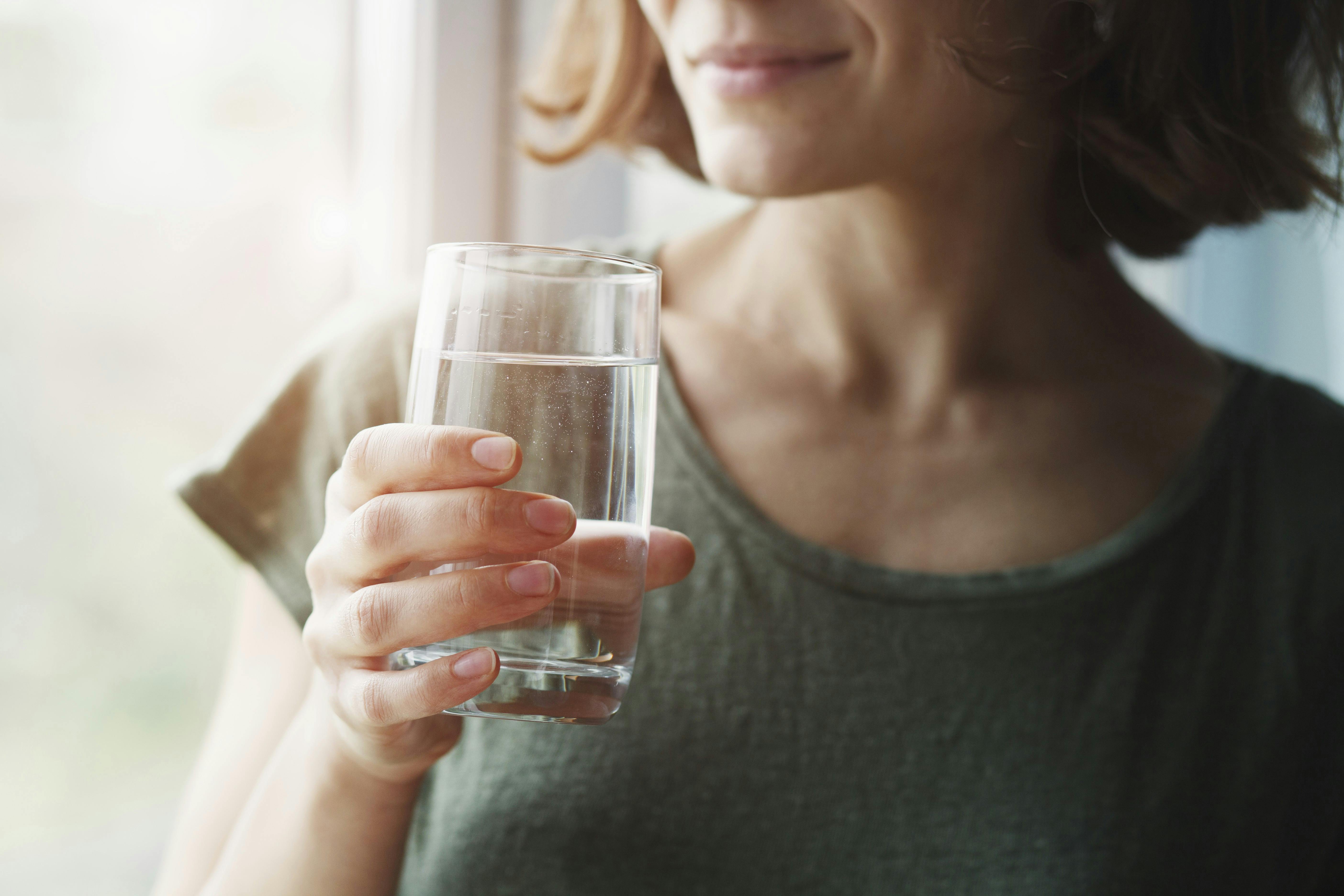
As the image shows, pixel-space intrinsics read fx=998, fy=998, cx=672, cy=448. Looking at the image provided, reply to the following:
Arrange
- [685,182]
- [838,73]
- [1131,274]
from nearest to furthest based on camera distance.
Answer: [838,73] → [685,182] → [1131,274]

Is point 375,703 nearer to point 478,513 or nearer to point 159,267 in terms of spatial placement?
point 478,513

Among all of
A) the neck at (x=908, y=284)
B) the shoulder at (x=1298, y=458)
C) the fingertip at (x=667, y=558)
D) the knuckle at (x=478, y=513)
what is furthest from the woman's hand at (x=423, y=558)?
the shoulder at (x=1298, y=458)

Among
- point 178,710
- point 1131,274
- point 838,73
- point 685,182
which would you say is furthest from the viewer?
point 1131,274

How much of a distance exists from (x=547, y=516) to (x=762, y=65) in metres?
0.41

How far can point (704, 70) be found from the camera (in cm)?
74

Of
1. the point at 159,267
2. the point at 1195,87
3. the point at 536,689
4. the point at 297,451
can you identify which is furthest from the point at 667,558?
the point at 159,267

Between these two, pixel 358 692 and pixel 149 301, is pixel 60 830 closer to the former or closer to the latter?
pixel 149 301

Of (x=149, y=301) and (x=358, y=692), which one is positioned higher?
(x=149, y=301)

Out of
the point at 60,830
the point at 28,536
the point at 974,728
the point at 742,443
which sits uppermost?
the point at 742,443

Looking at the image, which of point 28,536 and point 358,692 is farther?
point 28,536

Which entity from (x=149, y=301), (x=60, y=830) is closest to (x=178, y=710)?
(x=60, y=830)

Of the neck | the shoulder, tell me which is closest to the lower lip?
the neck

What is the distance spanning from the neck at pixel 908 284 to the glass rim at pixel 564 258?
1.68 ft

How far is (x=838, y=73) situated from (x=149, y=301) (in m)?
0.71
